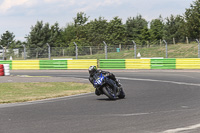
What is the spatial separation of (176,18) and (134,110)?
6527 centimetres

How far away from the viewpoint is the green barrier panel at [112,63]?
98.9ft

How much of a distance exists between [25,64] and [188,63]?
46.5ft

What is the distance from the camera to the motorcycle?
11.1 metres

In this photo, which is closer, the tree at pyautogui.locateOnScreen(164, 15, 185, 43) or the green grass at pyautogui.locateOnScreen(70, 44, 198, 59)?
the green grass at pyautogui.locateOnScreen(70, 44, 198, 59)

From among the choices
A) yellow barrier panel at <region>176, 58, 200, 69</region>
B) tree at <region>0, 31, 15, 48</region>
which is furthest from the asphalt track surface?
tree at <region>0, 31, 15, 48</region>

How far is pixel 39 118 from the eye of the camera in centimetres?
768

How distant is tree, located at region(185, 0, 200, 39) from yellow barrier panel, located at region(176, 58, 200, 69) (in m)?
25.6

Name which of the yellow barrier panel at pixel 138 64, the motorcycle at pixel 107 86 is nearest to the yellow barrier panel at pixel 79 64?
the yellow barrier panel at pixel 138 64

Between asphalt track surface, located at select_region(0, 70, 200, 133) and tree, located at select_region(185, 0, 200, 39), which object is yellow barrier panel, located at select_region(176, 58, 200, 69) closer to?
asphalt track surface, located at select_region(0, 70, 200, 133)

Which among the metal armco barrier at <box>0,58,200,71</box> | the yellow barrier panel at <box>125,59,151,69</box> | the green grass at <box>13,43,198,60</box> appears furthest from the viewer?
the green grass at <box>13,43,198,60</box>

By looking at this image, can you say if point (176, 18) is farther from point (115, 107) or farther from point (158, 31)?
point (115, 107)

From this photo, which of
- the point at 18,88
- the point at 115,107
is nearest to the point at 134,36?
the point at 18,88

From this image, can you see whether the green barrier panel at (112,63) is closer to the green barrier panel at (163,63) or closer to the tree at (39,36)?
the green barrier panel at (163,63)

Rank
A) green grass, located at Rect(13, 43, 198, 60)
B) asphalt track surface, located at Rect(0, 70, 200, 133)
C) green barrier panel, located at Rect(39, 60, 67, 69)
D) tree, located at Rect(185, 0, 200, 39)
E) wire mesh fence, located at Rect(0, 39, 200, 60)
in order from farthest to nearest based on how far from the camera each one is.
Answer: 1. tree, located at Rect(185, 0, 200, 39)
2. green grass, located at Rect(13, 43, 198, 60)
3. wire mesh fence, located at Rect(0, 39, 200, 60)
4. green barrier panel, located at Rect(39, 60, 67, 69)
5. asphalt track surface, located at Rect(0, 70, 200, 133)
